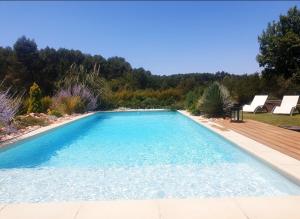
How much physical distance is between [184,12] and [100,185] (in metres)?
13.5

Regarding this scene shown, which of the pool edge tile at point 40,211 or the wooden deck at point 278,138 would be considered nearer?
the pool edge tile at point 40,211

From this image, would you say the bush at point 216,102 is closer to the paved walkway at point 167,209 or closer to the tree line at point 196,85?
the tree line at point 196,85

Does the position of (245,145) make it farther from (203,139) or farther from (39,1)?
(39,1)

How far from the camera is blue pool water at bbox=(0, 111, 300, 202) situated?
4535 millimetres

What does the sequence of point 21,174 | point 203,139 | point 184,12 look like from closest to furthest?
1. point 21,174
2. point 203,139
3. point 184,12

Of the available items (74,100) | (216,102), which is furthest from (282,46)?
(74,100)

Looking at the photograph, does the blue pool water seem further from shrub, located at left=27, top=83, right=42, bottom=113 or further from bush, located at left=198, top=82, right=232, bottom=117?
shrub, located at left=27, top=83, right=42, bottom=113

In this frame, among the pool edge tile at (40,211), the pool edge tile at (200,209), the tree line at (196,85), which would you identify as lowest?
the pool edge tile at (40,211)

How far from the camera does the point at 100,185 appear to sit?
4875mm

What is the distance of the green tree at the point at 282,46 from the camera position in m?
20.2

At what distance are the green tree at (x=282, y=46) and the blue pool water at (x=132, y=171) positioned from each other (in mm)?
13025

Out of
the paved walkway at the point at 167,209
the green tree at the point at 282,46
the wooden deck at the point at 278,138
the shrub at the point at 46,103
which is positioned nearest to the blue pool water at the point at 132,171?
the wooden deck at the point at 278,138

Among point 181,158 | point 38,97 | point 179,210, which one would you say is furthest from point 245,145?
point 38,97

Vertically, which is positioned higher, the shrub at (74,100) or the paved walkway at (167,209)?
the shrub at (74,100)
